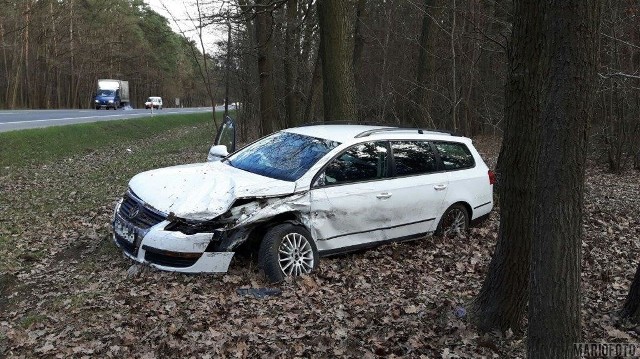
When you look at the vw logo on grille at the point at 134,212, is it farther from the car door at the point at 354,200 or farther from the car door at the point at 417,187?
the car door at the point at 417,187

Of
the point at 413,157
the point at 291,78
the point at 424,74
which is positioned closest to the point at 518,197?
the point at 413,157

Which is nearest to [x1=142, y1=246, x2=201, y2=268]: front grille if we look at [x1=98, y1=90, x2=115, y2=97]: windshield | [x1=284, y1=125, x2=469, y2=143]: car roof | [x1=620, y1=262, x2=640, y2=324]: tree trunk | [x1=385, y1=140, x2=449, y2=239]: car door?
[x1=284, y1=125, x2=469, y2=143]: car roof

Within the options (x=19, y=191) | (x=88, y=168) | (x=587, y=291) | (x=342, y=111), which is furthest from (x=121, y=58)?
(x=587, y=291)

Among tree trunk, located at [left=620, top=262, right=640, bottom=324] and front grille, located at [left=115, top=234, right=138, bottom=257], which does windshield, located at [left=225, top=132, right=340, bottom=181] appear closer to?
front grille, located at [left=115, top=234, right=138, bottom=257]

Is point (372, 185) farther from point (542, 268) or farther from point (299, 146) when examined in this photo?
point (542, 268)

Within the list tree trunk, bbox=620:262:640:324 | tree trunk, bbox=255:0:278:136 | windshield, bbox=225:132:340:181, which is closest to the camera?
tree trunk, bbox=620:262:640:324

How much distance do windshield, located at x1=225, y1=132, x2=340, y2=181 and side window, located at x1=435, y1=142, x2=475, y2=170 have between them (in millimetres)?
1805

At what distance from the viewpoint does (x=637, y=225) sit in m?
9.12

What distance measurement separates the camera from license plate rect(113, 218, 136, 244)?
6.04m

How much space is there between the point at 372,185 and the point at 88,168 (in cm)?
1251

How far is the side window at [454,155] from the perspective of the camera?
7766 millimetres

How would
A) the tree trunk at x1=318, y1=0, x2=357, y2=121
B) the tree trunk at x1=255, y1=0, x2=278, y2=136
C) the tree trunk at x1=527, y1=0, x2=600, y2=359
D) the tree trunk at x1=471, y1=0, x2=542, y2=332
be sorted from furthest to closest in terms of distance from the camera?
the tree trunk at x1=255, y1=0, x2=278, y2=136 → the tree trunk at x1=318, y1=0, x2=357, y2=121 → the tree trunk at x1=471, y1=0, x2=542, y2=332 → the tree trunk at x1=527, y1=0, x2=600, y2=359

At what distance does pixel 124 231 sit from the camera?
6.20 meters

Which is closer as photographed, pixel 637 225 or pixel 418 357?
pixel 418 357
